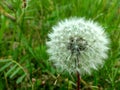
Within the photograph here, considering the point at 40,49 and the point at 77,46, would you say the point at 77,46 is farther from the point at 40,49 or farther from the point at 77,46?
the point at 40,49

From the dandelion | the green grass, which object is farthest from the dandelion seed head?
the green grass

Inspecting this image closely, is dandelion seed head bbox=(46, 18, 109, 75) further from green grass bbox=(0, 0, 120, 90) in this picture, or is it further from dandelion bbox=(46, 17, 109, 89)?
green grass bbox=(0, 0, 120, 90)

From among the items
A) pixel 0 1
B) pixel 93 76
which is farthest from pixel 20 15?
pixel 93 76

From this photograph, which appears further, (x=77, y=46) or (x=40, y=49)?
(x=40, y=49)

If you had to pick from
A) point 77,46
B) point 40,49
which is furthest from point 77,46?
point 40,49

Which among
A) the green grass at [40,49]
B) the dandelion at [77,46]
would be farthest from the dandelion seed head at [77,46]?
the green grass at [40,49]

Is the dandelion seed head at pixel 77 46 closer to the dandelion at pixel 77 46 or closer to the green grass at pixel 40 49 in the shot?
the dandelion at pixel 77 46
